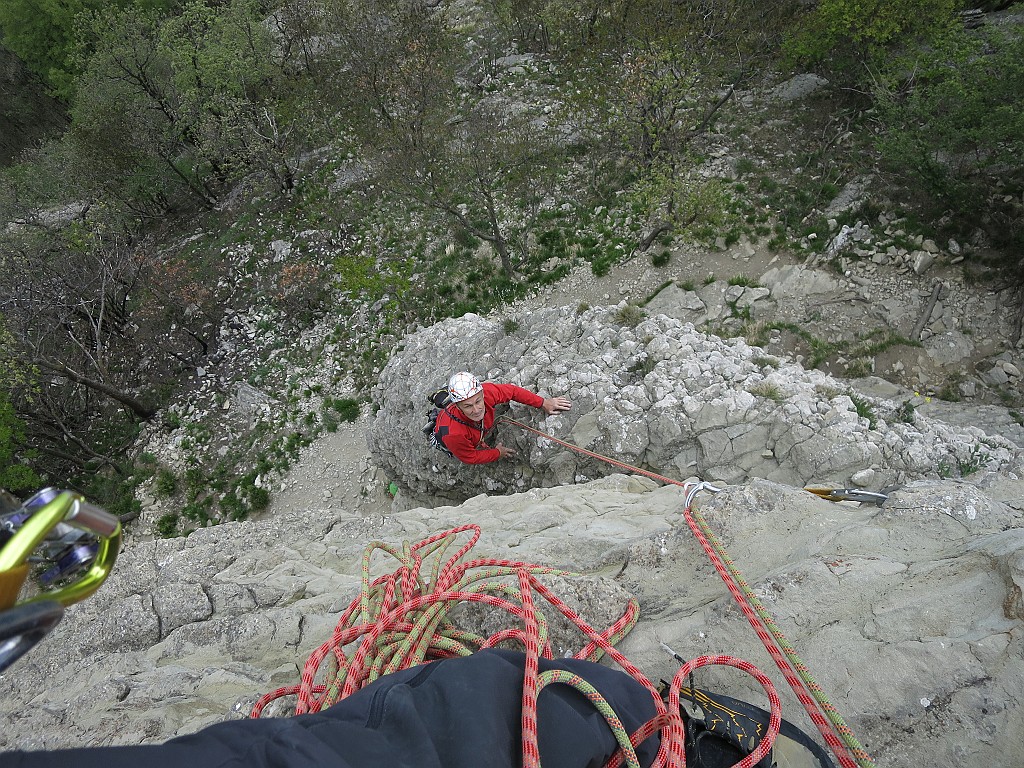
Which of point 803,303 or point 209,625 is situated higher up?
point 209,625

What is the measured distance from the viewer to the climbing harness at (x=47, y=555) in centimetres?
120

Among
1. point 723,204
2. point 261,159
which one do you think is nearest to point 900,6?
point 723,204

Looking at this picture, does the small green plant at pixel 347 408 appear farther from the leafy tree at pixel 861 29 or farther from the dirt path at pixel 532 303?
the leafy tree at pixel 861 29

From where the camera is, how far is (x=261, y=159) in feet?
60.2

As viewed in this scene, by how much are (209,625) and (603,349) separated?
16.3 ft

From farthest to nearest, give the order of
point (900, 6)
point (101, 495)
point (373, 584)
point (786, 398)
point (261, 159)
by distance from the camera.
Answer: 1. point (261, 159)
2. point (101, 495)
3. point (900, 6)
4. point (786, 398)
5. point (373, 584)

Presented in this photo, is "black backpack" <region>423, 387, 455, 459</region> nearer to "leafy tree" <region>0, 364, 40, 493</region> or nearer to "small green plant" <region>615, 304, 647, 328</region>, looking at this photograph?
"small green plant" <region>615, 304, 647, 328</region>

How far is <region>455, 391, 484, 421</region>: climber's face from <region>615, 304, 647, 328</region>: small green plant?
2.47 meters

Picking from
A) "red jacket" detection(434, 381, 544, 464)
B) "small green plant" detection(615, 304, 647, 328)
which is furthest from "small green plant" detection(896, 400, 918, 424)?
"red jacket" detection(434, 381, 544, 464)

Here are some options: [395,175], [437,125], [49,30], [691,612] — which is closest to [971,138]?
[691,612]

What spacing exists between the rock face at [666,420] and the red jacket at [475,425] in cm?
39

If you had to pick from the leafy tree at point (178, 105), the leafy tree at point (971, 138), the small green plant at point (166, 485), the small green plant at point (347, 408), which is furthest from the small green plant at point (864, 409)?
the leafy tree at point (178, 105)

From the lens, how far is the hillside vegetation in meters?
11.9

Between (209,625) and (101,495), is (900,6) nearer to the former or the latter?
(209,625)
